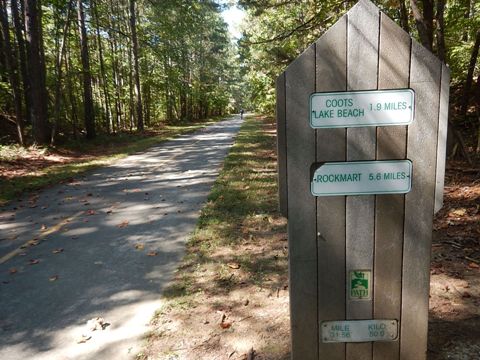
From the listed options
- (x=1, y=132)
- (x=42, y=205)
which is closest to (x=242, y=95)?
(x=1, y=132)

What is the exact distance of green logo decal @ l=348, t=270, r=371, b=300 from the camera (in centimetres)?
230

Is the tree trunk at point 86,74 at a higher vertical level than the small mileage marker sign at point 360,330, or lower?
higher

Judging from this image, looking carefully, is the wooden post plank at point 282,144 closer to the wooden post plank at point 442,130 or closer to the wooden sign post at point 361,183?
the wooden sign post at point 361,183

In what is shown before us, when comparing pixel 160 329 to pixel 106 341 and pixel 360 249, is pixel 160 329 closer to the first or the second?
pixel 106 341

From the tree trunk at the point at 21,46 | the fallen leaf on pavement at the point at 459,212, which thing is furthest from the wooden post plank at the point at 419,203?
the tree trunk at the point at 21,46

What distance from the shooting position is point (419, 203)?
2211 millimetres

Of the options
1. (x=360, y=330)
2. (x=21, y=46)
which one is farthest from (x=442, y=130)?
(x=21, y=46)

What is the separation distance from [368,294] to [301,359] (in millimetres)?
614

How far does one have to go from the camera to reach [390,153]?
7.11 ft

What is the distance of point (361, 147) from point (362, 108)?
0.73 ft

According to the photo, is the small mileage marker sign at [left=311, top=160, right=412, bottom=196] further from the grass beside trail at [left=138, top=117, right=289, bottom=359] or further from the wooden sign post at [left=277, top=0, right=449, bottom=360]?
the grass beside trail at [left=138, top=117, right=289, bottom=359]

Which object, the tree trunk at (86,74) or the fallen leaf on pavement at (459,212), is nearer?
the fallen leaf on pavement at (459,212)

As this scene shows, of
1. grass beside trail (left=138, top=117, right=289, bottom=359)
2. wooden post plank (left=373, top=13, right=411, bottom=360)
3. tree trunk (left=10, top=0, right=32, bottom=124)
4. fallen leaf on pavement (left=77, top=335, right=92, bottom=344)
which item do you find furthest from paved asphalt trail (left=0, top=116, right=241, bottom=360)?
tree trunk (left=10, top=0, right=32, bottom=124)

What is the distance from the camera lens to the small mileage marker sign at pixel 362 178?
2176 millimetres
